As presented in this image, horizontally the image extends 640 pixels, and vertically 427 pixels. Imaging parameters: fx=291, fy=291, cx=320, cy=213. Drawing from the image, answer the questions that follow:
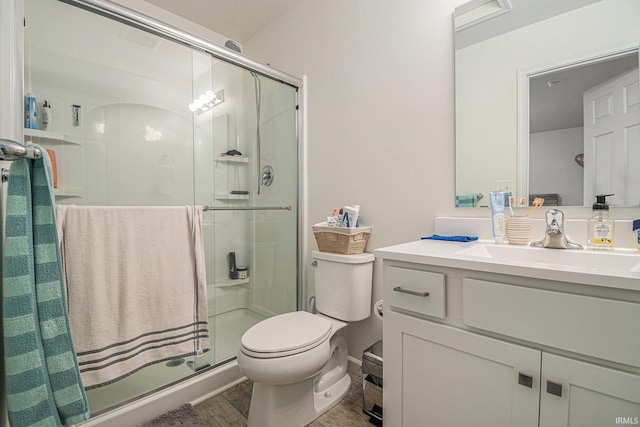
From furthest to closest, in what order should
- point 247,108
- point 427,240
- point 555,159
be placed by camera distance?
1. point 247,108
2. point 427,240
3. point 555,159

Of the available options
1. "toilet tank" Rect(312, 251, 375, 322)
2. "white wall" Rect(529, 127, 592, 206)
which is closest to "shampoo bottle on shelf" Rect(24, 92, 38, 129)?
"toilet tank" Rect(312, 251, 375, 322)

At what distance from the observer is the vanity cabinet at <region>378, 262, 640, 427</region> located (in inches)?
24.9

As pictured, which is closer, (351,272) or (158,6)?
(351,272)

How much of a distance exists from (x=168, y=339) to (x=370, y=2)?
2039 millimetres

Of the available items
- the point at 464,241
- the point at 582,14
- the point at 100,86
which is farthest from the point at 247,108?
the point at 582,14

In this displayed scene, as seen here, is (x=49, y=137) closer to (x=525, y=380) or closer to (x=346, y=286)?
(x=346, y=286)

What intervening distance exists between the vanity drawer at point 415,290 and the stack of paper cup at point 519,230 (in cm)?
48

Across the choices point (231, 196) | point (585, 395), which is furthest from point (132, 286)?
point (585, 395)

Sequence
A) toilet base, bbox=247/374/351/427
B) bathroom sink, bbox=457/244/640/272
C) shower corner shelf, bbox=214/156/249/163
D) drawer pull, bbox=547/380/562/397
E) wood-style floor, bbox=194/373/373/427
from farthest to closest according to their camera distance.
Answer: shower corner shelf, bbox=214/156/249/163 → wood-style floor, bbox=194/373/373/427 → toilet base, bbox=247/374/351/427 → bathroom sink, bbox=457/244/640/272 → drawer pull, bbox=547/380/562/397

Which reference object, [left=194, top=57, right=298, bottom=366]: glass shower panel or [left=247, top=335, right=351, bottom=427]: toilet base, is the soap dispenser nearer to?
[left=247, top=335, right=351, bottom=427]: toilet base

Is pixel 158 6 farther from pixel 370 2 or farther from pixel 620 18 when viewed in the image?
pixel 620 18

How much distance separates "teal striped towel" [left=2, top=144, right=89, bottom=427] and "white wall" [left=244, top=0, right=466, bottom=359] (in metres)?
1.30

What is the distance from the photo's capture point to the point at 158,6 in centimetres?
207

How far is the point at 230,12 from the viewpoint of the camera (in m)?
2.15
